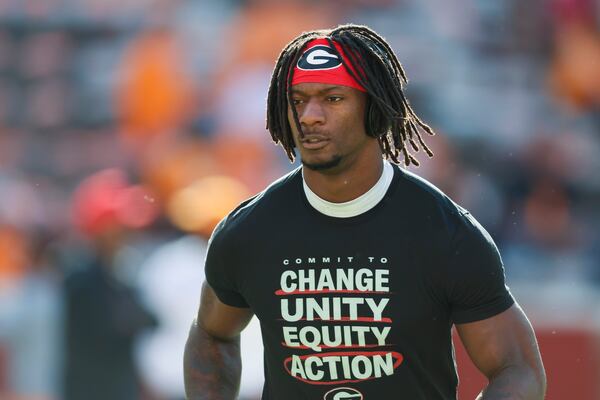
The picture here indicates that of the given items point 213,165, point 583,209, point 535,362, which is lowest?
point 535,362

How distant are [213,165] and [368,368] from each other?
7.75 meters

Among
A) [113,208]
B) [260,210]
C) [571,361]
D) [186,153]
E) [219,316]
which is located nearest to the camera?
[260,210]

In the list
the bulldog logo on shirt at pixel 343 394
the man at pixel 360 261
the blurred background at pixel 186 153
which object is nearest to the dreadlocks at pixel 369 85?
the man at pixel 360 261

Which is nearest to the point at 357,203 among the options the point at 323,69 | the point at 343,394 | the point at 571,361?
the point at 323,69

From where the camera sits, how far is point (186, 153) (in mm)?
12070

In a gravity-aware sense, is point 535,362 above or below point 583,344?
below

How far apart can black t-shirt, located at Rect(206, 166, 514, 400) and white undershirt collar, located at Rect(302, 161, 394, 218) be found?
2 cm

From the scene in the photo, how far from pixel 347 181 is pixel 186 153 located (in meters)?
7.82

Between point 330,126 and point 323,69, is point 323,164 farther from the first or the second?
point 323,69

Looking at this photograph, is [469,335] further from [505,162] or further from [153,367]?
[505,162]

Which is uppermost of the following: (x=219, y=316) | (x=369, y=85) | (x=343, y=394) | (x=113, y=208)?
(x=113, y=208)

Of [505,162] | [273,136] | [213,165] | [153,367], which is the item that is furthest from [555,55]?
[273,136]

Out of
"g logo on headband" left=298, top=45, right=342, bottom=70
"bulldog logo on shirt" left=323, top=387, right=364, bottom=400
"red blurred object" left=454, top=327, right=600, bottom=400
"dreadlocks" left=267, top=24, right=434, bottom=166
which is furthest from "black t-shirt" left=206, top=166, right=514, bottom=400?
"red blurred object" left=454, top=327, right=600, bottom=400

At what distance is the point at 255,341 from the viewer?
8.99 meters
